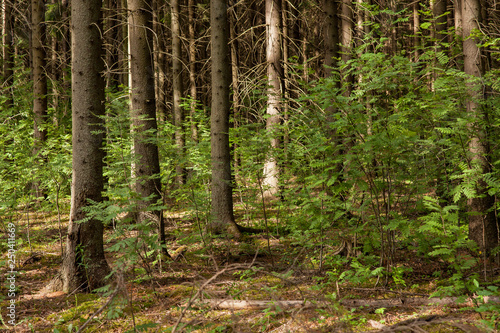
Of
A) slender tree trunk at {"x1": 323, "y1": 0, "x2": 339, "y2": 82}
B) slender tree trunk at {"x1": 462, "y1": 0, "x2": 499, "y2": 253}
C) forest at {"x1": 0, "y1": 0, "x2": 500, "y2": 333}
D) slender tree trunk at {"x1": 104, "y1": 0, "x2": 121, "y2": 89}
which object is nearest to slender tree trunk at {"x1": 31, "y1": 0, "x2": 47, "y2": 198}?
slender tree trunk at {"x1": 104, "y1": 0, "x2": 121, "y2": 89}

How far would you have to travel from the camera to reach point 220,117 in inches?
295

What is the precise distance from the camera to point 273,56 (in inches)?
384

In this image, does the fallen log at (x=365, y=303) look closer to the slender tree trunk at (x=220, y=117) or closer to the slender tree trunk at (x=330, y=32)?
the slender tree trunk at (x=220, y=117)

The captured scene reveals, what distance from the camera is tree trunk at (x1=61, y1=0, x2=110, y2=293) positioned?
190 inches

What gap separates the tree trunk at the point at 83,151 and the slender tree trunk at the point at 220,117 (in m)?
2.84

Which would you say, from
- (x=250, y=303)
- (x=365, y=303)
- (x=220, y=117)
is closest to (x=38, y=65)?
(x=220, y=117)

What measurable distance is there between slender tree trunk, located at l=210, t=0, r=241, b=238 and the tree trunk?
2840mm

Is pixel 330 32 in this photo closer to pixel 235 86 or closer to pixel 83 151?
pixel 235 86

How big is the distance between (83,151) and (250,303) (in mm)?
2892

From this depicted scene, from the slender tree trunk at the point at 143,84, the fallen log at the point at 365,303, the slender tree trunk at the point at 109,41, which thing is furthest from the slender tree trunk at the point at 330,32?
the fallen log at the point at 365,303

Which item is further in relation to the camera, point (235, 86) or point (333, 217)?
point (235, 86)

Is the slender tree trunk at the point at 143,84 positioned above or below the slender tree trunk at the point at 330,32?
below

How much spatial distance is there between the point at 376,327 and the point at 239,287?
6.64 feet

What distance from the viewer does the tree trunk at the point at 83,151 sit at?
4.82 m
